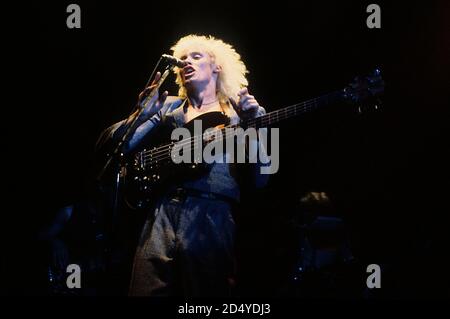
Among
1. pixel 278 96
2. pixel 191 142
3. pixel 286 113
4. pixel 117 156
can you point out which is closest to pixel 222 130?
pixel 191 142

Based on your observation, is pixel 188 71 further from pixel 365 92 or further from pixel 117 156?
pixel 365 92

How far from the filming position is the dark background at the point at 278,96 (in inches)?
132

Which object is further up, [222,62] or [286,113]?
[222,62]

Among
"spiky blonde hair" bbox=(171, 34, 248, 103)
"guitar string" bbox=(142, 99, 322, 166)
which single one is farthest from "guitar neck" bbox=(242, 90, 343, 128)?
"spiky blonde hair" bbox=(171, 34, 248, 103)

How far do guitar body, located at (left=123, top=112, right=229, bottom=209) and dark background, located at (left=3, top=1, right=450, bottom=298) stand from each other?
1.13 metres

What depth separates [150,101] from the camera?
7.29ft

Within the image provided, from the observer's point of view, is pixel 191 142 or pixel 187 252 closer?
pixel 187 252

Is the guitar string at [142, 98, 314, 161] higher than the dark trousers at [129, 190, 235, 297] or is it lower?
higher

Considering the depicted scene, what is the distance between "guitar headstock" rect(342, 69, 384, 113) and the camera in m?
2.46

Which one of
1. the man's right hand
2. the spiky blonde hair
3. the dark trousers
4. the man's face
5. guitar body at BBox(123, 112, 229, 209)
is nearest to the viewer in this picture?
the dark trousers

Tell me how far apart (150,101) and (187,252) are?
819 mm

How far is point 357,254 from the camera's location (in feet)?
13.1

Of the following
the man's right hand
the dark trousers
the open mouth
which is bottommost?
the dark trousers

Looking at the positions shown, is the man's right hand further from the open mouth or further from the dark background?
the dark background
